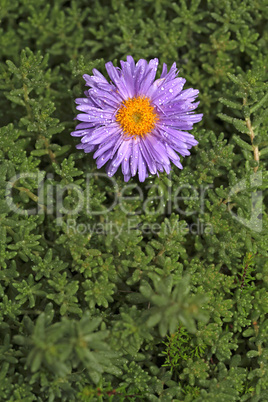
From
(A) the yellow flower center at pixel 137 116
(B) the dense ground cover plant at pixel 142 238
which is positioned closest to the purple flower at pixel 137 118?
(A) the yellow flower center at pixel 137 116

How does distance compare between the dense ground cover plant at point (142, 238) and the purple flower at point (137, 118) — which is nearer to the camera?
the dense ground cover plant at point (142, 238)

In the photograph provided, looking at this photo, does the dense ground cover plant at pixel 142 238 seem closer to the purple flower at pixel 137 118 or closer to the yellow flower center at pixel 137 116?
the purple flower at pixel 137 118

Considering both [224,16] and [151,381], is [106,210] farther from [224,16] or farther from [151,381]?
[224,16]

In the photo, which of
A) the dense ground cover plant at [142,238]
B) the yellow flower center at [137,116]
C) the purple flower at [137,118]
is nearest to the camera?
the dense ground cover plant at [142,238]

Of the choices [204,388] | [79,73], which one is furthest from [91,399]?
[79,73]

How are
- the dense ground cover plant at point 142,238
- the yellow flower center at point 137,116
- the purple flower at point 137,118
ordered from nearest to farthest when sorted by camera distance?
the dense ground cover plant at point 142,238
the purple flower at point 137,118
the yellow flower center at point 137,116

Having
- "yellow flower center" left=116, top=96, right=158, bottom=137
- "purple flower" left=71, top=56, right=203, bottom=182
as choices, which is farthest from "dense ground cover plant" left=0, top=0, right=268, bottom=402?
"yellow flower center" left=116, top=96, right=158, bottom=137

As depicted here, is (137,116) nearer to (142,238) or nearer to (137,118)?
(137,118)
